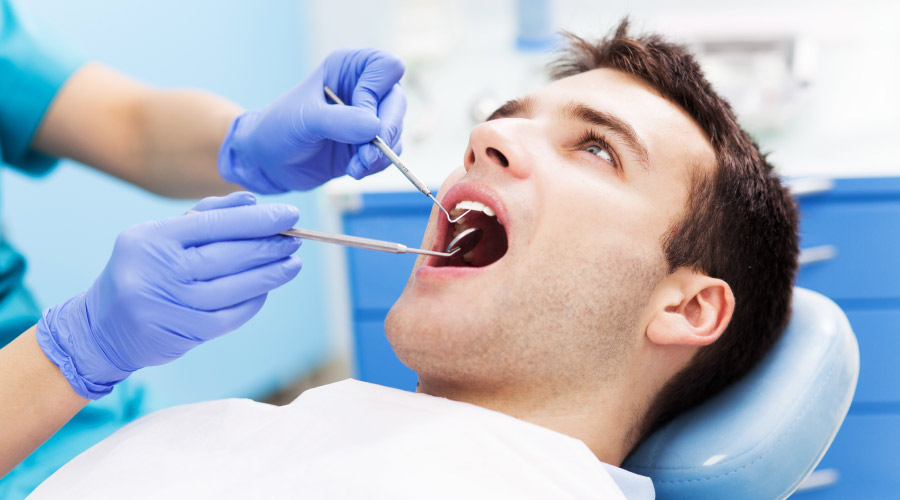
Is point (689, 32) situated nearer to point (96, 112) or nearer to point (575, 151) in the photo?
point (575, 151)

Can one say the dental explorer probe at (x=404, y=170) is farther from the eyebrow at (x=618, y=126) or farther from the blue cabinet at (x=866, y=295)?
the blue cabinet at (x=866, y=295)

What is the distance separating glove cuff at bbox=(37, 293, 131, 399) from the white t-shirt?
84mm

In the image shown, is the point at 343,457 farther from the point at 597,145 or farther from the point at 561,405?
the point at 597,145

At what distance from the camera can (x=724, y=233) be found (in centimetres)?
104

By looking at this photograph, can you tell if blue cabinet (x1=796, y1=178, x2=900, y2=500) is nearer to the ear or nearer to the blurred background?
the blurred background

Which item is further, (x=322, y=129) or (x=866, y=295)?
(x=866, y=295)

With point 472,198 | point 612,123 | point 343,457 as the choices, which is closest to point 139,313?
point 343,457

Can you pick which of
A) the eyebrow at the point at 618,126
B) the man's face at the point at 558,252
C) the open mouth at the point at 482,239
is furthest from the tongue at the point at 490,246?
the eyebrow at the point at 618,126

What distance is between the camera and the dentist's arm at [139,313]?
847 mm

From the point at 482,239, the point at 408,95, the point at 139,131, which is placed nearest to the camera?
the point at 482,239

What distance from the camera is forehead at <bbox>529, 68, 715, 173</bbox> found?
1005 mm

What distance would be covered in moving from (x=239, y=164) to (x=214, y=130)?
3.5 inches

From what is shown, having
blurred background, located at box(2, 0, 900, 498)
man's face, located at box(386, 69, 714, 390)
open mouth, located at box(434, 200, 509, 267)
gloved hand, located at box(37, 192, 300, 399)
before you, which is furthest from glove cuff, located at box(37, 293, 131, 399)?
blurred background, located at box(2, 0, 900, 498)

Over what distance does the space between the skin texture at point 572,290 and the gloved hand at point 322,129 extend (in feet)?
0.50
